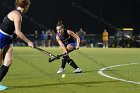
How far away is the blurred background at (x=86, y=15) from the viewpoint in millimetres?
49219

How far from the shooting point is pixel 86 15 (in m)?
49.7

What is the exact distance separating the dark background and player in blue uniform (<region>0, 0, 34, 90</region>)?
1524 inches

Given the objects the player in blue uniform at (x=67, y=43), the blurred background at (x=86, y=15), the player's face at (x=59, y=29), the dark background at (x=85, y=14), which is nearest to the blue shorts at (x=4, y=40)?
the player's face at (x=59, y=29)

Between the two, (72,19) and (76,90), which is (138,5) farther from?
(76,90)

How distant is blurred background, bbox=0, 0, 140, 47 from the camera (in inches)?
1938

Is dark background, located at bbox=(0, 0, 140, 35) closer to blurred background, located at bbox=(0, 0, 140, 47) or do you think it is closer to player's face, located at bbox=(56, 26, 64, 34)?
blurred background, located at bbox=(0, 0, 140, 47)

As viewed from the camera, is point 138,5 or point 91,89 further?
point 138,5

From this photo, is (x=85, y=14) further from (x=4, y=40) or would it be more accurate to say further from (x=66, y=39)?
(x=4, y=40)

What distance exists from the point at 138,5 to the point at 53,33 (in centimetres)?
1120

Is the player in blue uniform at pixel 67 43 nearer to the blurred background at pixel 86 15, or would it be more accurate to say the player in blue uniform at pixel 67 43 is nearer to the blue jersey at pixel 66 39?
the blue jersey at pixel 66 39

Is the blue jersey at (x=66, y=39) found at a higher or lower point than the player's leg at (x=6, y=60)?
higher

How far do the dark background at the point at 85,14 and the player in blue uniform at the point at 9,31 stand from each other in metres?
38.7

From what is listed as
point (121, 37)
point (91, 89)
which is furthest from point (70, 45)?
point (121, 37)

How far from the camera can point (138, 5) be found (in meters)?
50.5
